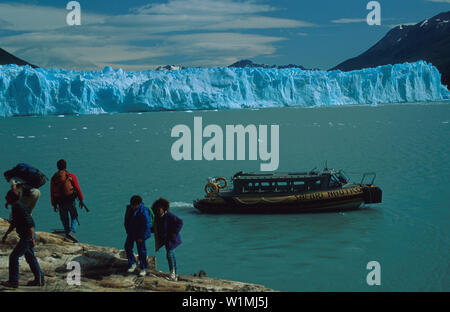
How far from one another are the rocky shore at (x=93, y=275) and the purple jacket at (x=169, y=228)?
0.78m

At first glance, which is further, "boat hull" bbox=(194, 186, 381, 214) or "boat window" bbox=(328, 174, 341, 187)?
"boat window" bbox=(328, 174, 341, 187)

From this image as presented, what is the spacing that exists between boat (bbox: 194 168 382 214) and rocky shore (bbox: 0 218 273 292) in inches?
359

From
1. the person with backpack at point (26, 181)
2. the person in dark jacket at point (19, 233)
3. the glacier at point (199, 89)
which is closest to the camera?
the person in dark jacket at point (19, 233)

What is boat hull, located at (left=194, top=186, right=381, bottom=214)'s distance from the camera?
61.2 ft

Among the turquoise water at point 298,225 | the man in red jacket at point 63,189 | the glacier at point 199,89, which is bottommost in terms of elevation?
the turquoise water at point 298,225

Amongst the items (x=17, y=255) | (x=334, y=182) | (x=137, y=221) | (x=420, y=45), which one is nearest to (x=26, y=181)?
(x=17, y=255)

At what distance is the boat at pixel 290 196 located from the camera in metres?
18.7

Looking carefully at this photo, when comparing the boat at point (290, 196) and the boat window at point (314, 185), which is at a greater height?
the boat window at point (314, 185)

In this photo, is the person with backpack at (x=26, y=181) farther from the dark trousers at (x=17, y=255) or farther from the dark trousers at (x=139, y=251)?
the dark trousers at (x=139, y=251)

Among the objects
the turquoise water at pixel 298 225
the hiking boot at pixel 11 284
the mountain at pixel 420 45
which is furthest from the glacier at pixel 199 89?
the hiking boot at pixel 11 284

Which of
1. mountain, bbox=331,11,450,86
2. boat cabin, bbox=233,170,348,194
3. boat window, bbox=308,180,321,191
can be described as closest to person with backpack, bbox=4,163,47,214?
boat cabin, bbox=233,170,348,194

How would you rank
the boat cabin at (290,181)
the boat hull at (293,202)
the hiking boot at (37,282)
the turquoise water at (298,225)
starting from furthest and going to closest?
the boat cabin at (290,181), the boat hull at (293,202), the turquoise water at (298,225), the hiking boot at (37,282)

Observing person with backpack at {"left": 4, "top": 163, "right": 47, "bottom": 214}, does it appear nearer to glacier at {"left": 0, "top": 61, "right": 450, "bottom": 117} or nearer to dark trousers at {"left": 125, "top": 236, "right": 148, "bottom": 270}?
dark trousers at {"left": 125, "top": 236, "right": 148, "bottom": 270}
